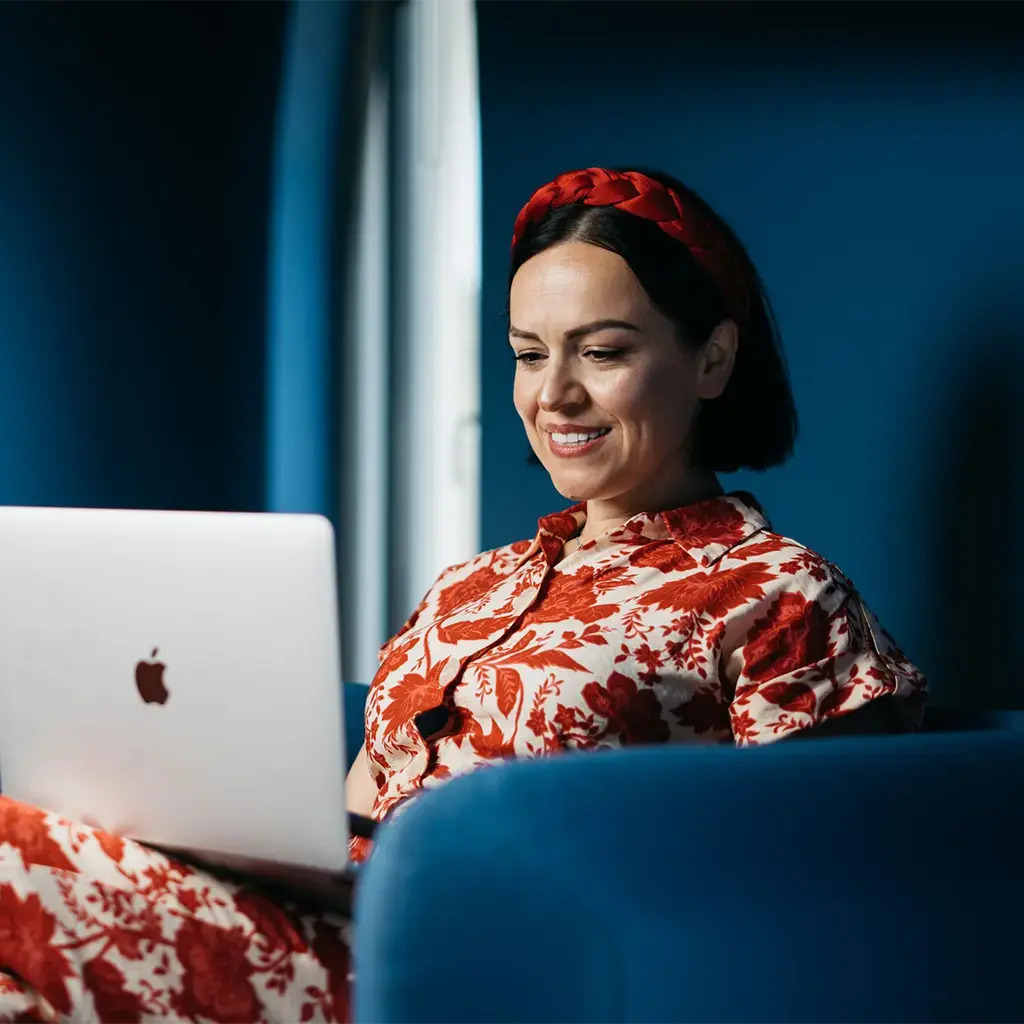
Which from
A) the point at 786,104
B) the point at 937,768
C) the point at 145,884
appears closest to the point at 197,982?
the point at 145,884

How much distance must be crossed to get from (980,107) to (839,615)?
2.77ft

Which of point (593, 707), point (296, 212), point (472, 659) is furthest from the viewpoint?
point (296, 212)

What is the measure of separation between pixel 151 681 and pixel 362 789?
601mm

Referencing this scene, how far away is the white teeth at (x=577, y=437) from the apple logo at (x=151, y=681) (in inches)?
26.8

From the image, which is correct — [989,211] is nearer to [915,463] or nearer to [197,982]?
[915,463]

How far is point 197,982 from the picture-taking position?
1159 mm

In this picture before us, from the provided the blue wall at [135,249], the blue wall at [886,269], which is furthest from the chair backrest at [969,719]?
the blue wall at [135,249]

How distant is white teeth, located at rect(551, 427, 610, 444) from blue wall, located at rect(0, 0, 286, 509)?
1.56 metres

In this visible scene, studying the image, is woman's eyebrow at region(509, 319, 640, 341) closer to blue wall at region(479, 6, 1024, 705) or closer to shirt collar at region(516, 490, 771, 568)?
shirt collar at region(516, 490, 771, 568)

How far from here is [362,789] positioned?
5.77 feet

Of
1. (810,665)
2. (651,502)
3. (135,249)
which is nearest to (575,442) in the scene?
(651,502)

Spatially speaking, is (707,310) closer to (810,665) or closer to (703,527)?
(703,527)

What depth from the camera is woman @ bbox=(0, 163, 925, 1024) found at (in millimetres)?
1170

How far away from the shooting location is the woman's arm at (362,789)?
174 centimetres
